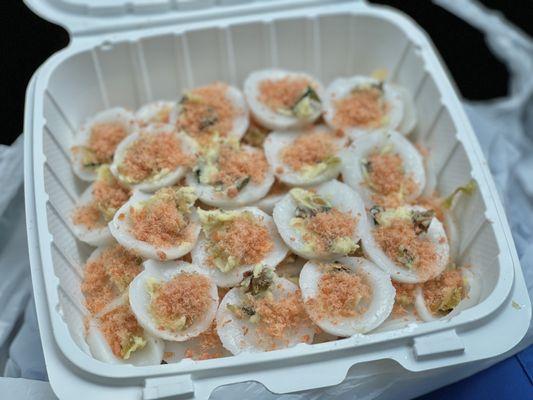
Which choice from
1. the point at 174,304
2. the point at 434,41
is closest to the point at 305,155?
the point at 174,304

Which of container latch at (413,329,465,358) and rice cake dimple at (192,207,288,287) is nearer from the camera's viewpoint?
container latch at (413,329,465,358)

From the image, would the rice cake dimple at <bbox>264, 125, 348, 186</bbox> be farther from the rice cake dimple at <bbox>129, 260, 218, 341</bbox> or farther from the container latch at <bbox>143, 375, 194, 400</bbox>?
the container latch at <bbox>143, 375, 194, 400</bbox>

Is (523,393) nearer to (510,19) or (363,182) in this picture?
(363,182)

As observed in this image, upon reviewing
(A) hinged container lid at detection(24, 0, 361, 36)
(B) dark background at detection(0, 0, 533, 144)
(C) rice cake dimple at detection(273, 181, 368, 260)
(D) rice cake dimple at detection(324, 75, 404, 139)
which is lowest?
(B) dark background at detection(0, 0, 533, 144)

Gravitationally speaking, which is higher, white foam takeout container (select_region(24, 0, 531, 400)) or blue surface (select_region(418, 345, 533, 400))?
white foam takeout container (select_region(24, 0, 531, 400))

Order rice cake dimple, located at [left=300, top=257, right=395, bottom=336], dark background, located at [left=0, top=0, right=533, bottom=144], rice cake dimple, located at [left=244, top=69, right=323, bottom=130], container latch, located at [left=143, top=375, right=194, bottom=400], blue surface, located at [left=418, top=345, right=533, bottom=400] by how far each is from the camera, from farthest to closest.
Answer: dark background, located at [left=0, top=0, right=533, bottom=144]
rice cake dimple, located at [left=244, top=69, right=323, bottom=130]
blue surface, located at [left=418, top=345, right=533, bottom=400]
rice cake dimple, located at [left=300, top=257, right=395, bottom=336]
container latch, located at [left=143, top=375, right=194, bottom=400]

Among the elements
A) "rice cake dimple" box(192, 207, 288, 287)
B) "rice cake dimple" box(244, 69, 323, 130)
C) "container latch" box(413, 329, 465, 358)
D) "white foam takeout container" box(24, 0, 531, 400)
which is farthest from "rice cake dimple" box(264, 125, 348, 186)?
"container latch" box(413, 329, 465, 358)
